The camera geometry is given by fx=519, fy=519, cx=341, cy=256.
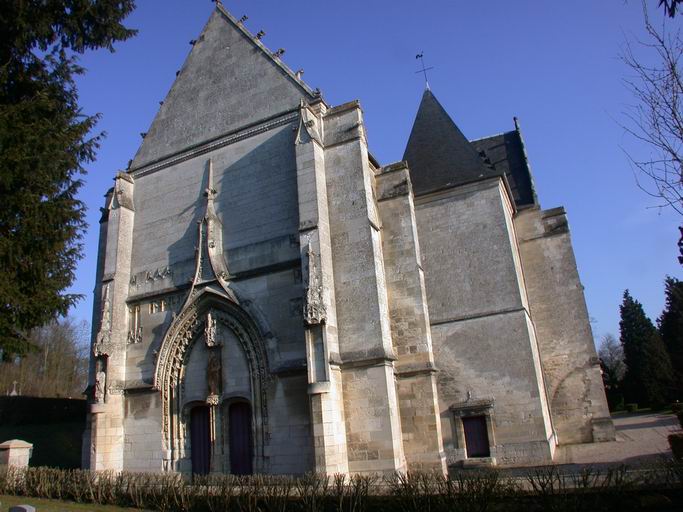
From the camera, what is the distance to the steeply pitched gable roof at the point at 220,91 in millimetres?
12750

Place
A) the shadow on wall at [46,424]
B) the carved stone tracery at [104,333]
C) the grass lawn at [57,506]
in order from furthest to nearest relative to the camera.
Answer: the shadow on wall at [46,424]
the carved stone tracery at [104,333]
the grass lawn at [57,506]

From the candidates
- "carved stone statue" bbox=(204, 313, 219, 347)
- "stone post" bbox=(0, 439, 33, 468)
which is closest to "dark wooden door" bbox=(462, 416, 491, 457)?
"carved stone statue" bbox=(204, 313, 219, 347)

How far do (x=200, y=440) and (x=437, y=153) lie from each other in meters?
11.0

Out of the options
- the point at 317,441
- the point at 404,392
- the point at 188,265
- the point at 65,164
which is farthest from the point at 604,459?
the point at 65,164

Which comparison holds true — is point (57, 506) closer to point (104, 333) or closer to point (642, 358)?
point (104, 333)

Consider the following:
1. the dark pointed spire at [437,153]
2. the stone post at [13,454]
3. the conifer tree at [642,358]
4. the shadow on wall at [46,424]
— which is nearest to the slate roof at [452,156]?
the dark pointed spire at [437,153]

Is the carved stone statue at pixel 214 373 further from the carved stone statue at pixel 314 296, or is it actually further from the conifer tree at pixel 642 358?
the conifer tree at pixel 642 358

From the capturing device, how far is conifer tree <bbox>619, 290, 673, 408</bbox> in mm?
29875

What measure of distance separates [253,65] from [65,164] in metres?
5.32

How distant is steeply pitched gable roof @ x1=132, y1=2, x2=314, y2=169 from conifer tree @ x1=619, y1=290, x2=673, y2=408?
26.3 m

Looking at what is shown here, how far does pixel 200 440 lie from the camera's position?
1148 centimetres

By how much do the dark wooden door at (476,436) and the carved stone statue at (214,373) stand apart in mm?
6617

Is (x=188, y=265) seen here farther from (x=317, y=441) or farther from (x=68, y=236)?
(x=317, y=441)

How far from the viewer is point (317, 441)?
9273mm
